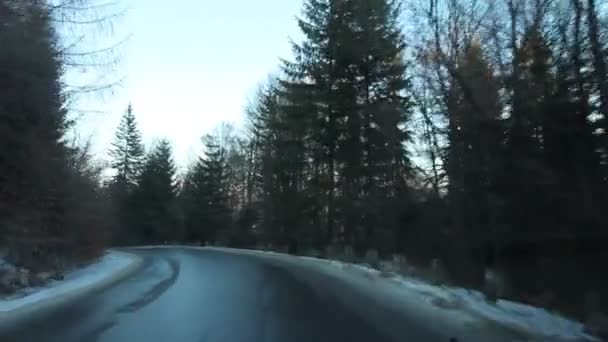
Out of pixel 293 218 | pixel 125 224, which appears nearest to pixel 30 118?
pixel 293 218

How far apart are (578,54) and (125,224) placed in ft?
226

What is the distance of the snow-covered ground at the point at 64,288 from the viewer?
1323 centimetres

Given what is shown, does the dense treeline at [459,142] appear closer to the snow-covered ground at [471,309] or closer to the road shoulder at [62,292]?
the snow-covered ground at [471,309]

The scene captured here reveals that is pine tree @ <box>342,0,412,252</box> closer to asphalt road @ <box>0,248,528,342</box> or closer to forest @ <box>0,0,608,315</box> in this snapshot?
forest @ <box>0,0,608,315</box>

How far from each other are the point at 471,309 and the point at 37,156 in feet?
40.1

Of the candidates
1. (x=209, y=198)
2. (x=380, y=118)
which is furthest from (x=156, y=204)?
(x=380, y=118)

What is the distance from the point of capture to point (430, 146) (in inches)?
1080

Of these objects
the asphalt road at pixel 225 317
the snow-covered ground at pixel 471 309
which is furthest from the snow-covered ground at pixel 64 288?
the snow-covered ground at pixel 471 309

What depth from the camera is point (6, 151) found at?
55.7 ft

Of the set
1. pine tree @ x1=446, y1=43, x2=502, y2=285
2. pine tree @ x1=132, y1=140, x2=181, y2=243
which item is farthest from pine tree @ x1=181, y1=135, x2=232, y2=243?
→ pine tree @ x1=446, y1=43, x2=502, y2=285

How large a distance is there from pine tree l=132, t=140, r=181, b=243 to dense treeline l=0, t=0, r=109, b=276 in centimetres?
5238

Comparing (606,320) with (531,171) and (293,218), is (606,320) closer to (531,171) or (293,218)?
(531,171)

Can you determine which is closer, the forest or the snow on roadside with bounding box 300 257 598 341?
the snow on roadside with bounding box 300 257 598 341

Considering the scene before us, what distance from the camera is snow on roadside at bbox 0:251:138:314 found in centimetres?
1360
